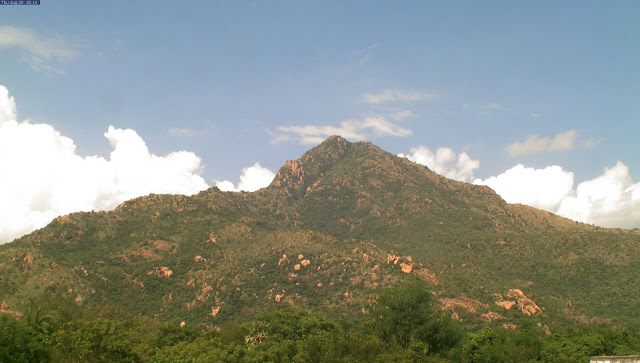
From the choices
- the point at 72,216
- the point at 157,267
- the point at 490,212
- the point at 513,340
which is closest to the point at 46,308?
the point at 157,267

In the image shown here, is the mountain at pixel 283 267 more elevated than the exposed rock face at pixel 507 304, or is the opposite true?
the mountain at pixel 283 267

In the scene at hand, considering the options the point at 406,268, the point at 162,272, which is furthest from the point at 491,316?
the point at 162,272

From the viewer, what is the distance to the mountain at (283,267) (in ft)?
327

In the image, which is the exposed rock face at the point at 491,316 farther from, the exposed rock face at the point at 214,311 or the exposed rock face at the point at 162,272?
the exposed rock face at the point at 162,272

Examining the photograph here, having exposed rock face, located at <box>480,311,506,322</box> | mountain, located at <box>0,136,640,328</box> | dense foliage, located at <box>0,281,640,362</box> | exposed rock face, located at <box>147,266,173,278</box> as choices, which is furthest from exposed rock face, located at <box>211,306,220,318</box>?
exposed rock face, located at <box>480,311,506,322</box>

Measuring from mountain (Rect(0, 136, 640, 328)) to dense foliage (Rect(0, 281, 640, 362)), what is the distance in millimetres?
30744

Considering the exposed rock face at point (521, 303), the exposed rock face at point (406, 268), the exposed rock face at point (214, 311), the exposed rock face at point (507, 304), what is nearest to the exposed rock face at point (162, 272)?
the exposed rock face at point (214, 311)

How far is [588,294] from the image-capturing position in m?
108

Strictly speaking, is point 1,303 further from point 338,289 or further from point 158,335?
point 338,289

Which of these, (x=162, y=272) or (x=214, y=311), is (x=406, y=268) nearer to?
(x=214, y=311)

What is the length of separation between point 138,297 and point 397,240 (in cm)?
9751

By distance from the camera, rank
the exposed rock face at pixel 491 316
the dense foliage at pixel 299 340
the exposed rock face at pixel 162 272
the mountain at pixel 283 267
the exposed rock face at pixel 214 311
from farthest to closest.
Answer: the exposed rock face at pixel 162 272 → the exposed rock face at pixel 214 311 → the mountain at pixel 283 267 → the exposed rock face at pixel 491 316 → the dense foliage at pixel 299 340

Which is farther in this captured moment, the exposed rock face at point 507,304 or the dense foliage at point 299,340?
the exposed rock face at point 507,304

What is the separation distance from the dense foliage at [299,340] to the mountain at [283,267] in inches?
1210
